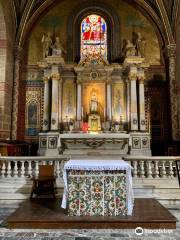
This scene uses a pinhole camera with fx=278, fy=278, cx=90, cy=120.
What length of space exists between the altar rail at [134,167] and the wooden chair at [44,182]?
619mm

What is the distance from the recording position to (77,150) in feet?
39.8

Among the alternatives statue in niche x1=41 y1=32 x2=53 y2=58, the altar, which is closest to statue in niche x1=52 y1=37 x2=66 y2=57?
statue in niche x1=41 y1=32 x2=53 y2=58

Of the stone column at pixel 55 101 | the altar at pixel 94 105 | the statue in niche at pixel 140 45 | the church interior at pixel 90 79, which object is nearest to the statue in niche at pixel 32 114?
the church interior at pixel 90 79

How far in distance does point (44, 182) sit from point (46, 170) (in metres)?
0.31

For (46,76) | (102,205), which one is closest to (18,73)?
(46,76)

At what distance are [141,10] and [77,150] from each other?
8.32 metres

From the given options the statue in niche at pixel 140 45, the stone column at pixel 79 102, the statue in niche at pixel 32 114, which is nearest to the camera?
the stone column at pixel 79 102

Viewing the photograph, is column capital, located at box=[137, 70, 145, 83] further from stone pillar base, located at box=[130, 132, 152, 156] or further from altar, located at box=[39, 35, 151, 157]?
stone pillar base, located at box=[130, 132, 152, 156]

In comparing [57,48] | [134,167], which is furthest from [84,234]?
[57,48]

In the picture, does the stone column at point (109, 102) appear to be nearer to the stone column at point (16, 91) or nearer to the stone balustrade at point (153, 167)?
the stone column at point (16, 91)

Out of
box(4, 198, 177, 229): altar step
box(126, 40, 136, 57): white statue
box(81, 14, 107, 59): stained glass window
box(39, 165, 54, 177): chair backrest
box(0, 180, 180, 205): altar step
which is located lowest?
box(4, 198, 177, 229): altar step

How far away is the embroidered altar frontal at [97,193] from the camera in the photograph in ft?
17.5

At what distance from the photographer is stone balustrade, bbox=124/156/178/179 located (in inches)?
290

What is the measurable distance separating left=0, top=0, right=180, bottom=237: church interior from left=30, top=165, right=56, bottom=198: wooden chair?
14.2 feet
